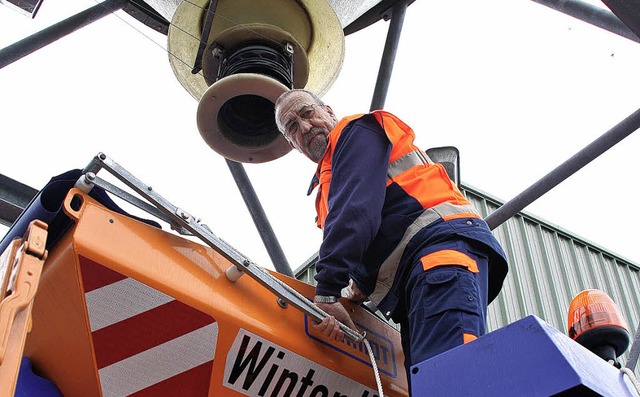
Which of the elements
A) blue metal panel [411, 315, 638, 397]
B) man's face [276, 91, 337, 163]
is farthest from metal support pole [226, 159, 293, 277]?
blue metal panel [411, 315, 638, 397]

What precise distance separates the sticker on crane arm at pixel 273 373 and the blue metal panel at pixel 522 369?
0.90 m

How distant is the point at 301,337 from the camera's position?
279 cm

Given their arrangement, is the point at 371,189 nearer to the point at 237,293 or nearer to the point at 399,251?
the point at 399,251

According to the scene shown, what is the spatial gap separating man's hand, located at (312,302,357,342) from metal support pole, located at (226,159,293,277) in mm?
2076

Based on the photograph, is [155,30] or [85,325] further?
[155,30]

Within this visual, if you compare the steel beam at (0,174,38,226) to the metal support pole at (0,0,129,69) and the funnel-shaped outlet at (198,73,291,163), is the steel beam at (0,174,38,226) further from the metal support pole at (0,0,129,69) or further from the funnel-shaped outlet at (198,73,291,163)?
the funnel-shaped outlet at (198,73,291,163)

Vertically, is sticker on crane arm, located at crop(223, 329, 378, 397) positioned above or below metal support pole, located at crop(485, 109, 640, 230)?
below

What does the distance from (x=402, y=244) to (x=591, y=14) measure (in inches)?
79.6

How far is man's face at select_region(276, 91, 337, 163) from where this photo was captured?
3670 millimetres

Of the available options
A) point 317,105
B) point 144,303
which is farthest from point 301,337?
point 317,105

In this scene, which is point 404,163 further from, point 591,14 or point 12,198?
point 12,198

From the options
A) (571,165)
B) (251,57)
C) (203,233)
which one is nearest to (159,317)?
(203,233)

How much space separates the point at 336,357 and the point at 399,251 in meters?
0.44

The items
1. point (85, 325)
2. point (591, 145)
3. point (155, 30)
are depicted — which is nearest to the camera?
point (85, 325)
